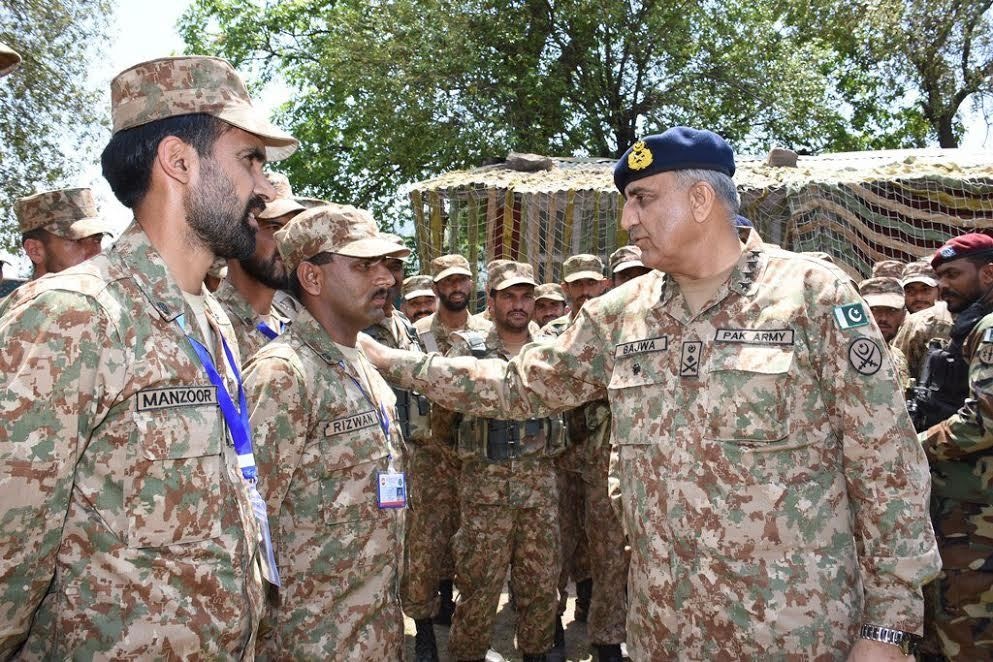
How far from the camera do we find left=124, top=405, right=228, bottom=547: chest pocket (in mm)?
1967

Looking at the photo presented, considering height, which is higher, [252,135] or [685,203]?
[252,135]

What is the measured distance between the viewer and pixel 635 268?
7.00 metres

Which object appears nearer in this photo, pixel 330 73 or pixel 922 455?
pixel 922 455

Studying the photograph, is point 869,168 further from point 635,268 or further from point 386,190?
point 386,190

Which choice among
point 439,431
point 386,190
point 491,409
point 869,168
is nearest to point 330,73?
point 386,190

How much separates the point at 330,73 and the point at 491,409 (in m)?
17.1

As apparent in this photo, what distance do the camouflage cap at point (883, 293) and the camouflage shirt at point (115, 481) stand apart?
225 inches

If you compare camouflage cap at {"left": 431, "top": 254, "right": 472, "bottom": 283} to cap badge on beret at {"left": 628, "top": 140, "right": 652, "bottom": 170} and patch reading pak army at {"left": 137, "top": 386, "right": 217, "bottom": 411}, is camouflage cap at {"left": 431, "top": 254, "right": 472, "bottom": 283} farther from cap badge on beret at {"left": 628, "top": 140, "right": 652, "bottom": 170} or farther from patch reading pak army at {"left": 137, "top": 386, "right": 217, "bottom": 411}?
patch reading pak army at {"left": 137, "top": 386, "right": 217, "bottom": 411}

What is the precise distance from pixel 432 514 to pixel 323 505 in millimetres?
3507

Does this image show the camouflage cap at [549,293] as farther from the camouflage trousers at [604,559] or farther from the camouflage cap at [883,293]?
the camouflage cap at [883,293]

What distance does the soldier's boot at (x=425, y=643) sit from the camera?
582 centimetres

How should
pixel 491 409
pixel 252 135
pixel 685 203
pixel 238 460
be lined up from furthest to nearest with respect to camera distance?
pixel 491 409 < pixel 685 203 < pixel 252 135 < pixel 238 460

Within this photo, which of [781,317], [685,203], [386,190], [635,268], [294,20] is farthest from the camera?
[294,20]

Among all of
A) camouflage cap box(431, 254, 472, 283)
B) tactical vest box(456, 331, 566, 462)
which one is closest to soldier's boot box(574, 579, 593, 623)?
tactical vest box(456, 331, 566, 462)
